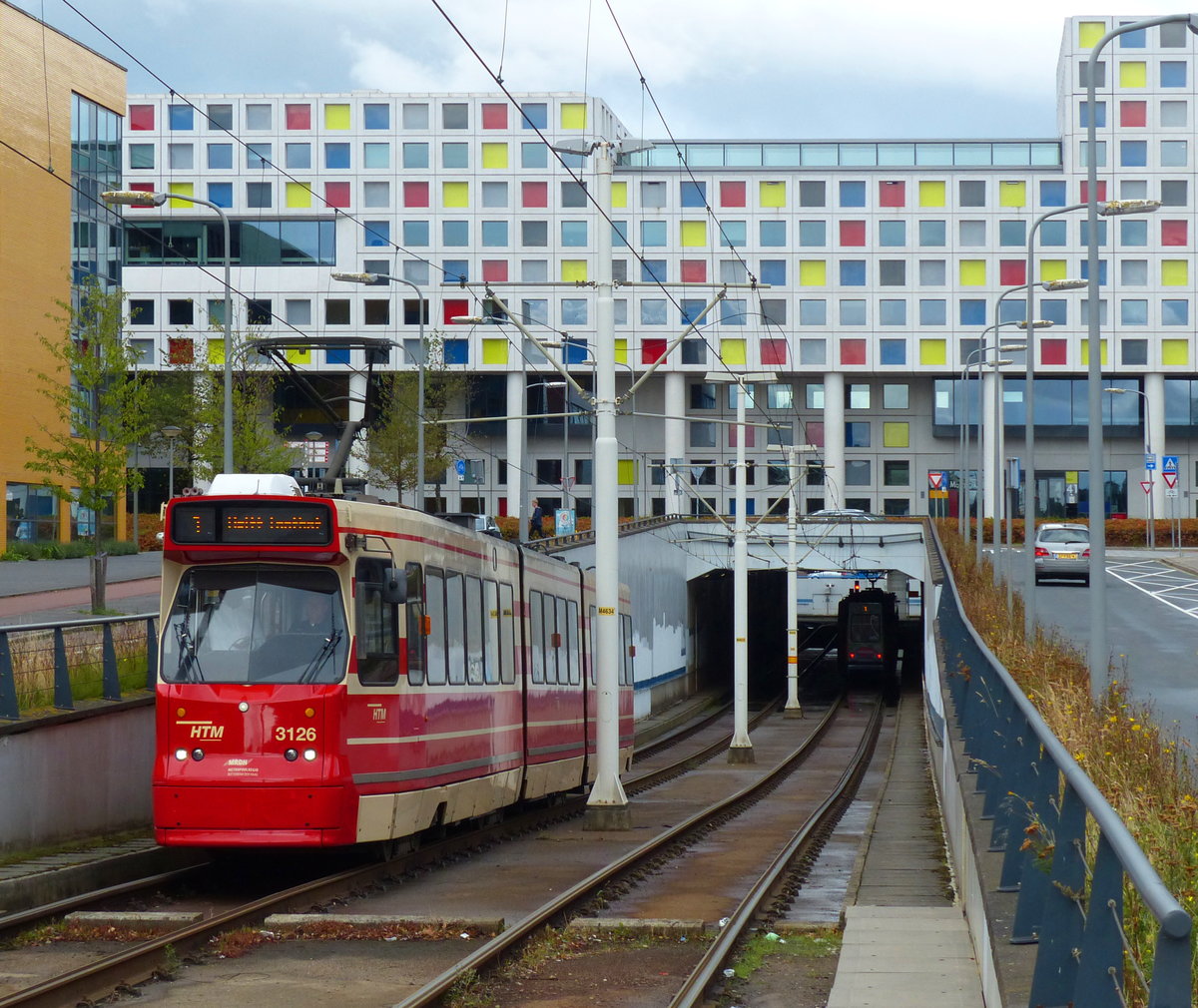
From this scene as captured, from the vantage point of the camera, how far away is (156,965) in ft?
32.9

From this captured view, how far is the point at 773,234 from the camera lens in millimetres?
80188

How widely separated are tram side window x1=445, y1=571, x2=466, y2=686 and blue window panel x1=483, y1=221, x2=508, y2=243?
6339 centimetres

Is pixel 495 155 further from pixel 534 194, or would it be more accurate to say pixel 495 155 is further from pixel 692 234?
pixel 692 234

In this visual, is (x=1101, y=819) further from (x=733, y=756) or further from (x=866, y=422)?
(x=866, y=422)

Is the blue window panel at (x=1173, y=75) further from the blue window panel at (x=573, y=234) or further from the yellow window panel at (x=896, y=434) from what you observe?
the blue window panel at (x=573, y=234)

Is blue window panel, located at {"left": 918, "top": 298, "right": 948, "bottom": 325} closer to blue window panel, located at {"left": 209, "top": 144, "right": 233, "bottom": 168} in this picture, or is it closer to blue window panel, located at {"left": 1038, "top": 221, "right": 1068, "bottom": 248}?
blue window panel, located at {"left": 1038, "top": 221, "right": 1068, "bottom": 248}

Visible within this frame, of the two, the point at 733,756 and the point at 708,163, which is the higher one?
the point at 708,163

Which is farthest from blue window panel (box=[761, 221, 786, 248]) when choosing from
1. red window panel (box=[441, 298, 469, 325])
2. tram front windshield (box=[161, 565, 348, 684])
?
tram front windshield (box=[161, 565, 348, 684])

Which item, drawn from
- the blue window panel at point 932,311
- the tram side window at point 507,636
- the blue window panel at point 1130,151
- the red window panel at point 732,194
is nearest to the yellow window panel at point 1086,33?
the blue window panel at point 1130,151

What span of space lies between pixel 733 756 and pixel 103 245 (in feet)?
128

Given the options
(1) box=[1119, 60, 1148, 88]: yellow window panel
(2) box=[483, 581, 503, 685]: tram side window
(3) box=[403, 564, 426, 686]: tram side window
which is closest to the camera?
(3) box=[403, 564, 426, 686]: tram side window

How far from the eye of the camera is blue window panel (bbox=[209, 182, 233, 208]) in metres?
77.9

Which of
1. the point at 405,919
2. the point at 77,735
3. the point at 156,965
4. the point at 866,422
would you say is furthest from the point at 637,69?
the point at 866,422

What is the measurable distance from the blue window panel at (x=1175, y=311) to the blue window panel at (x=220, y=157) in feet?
138
